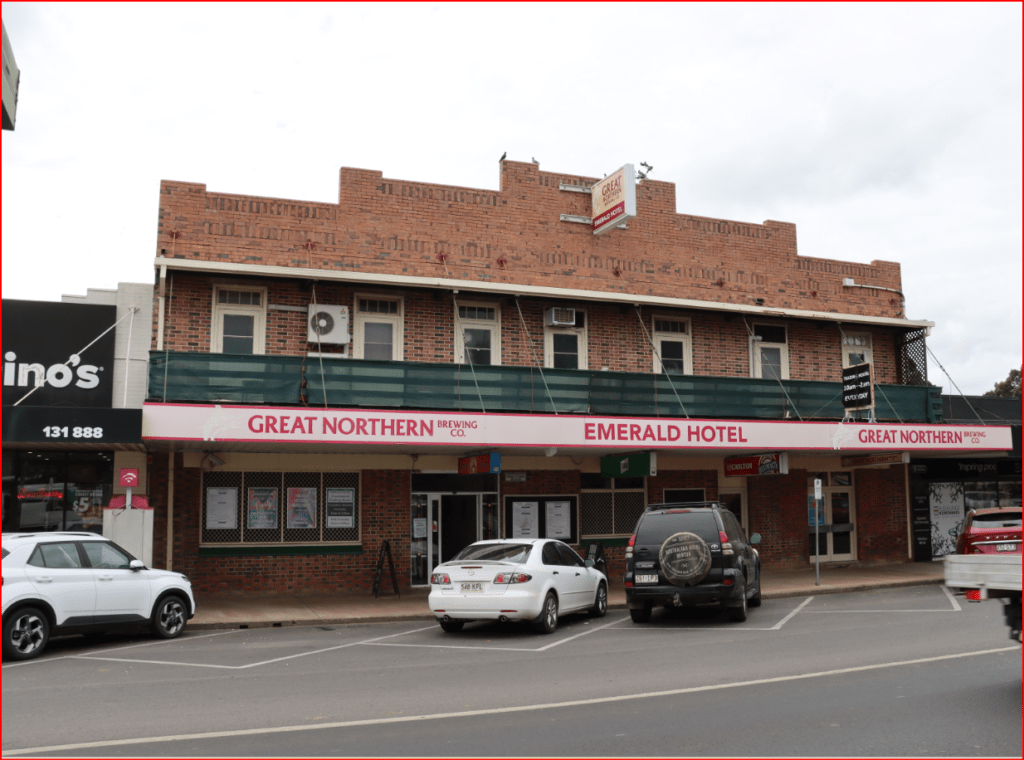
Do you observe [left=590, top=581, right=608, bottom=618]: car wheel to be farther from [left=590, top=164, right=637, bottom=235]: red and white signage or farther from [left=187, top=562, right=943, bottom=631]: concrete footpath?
[left=590, top=164, right=637, bottom=235]: red and white signage

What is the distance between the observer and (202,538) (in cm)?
1761

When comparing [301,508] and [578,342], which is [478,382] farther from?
[301,508]

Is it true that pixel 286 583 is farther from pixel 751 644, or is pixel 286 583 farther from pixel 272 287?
pixel 751 644

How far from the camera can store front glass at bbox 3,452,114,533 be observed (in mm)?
16312

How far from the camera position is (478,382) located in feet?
61.1

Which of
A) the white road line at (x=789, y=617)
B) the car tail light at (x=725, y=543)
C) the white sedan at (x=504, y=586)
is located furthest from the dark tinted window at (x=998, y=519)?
the white sedan at (x=504, y=586)

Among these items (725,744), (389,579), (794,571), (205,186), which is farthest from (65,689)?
(794,571)

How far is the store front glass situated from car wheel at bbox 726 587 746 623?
11.5 metres

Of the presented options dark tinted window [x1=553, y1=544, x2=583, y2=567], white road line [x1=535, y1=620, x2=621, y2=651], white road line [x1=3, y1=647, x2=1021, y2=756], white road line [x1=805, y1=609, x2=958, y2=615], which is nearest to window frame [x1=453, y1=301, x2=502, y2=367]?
dark tinted window [x1=553, y1=544, x2=583, y2=567]

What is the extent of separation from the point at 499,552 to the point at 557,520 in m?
7.08

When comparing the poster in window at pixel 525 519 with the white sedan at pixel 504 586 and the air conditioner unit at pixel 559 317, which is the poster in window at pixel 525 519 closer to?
the air conditioner unit at pixel 559 317

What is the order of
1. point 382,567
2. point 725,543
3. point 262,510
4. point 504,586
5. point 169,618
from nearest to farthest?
point 504,586, point 169,618, point 725,543, point 262,510, point 382,567

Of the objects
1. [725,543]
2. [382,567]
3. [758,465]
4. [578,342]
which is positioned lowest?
[382,567]

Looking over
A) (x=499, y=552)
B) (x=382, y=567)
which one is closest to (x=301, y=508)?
(x=382, y=567)
